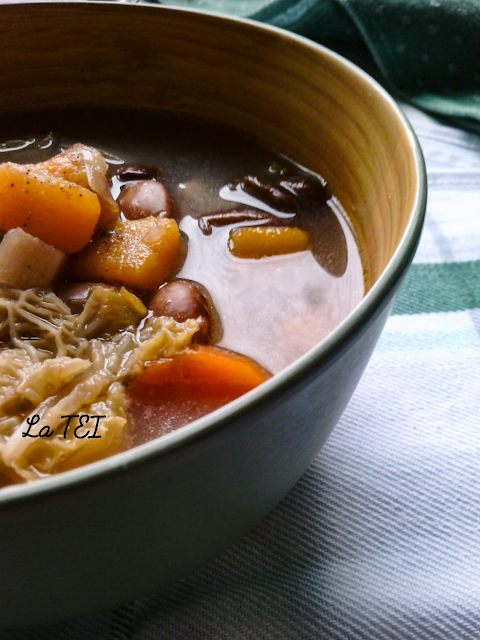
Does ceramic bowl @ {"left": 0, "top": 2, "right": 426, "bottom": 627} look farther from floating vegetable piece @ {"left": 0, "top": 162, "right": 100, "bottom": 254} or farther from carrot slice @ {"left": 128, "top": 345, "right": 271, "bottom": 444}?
floating vegetable piece @ {"left": 0, "top": 162, "right": 100, "bottom": 254}

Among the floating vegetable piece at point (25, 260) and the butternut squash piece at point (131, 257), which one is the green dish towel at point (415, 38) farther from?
the floating vegetable piece at point (25, 260)

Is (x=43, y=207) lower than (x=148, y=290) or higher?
higher

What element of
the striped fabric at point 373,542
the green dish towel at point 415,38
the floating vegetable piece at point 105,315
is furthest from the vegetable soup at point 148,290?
the green dish towel at point 415,38

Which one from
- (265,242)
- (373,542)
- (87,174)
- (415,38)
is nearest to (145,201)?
(87,174)

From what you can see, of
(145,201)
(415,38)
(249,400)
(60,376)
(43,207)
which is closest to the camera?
(249,400)

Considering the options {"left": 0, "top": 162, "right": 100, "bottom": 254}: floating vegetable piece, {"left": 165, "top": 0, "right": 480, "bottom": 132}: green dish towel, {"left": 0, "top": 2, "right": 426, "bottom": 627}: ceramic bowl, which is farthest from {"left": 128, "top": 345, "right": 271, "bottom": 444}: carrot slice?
{"left": 165, "top": 0, "right": 480, "bottom": 132}: green dish towel

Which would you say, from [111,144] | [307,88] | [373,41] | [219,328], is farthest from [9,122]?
[373,41]

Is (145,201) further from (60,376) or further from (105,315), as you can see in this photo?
(60,376)
